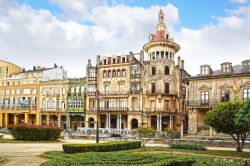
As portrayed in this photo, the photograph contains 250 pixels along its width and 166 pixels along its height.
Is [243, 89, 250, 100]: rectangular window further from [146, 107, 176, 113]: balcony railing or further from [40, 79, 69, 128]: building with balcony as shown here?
[40, 79, 69, 128]: building with balcony

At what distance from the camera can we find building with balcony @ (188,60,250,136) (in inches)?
1905

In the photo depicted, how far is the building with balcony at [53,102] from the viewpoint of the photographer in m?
78.8

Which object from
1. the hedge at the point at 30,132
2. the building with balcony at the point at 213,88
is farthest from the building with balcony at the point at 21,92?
the building with balcony at the point at 213,88

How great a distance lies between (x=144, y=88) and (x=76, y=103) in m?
18.8

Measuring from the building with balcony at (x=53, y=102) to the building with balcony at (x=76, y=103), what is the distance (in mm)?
1457

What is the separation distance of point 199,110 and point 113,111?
22381 millimetres

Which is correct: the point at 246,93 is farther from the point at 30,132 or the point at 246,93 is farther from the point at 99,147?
the point at 30,132

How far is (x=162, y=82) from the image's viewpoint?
6462 cm

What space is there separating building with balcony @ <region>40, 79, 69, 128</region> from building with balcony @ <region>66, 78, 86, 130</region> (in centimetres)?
146

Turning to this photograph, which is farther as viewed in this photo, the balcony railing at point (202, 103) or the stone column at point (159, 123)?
the stone column at point (159, 123)

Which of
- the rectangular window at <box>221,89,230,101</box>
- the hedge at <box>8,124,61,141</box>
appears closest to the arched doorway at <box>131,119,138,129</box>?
the rectangular window at <box>221,89,230,101</box>

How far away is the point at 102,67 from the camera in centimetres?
7200

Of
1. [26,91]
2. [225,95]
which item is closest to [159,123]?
[225,95]

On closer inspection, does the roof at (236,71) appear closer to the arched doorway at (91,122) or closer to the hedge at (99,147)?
the hedge at (99,147)
